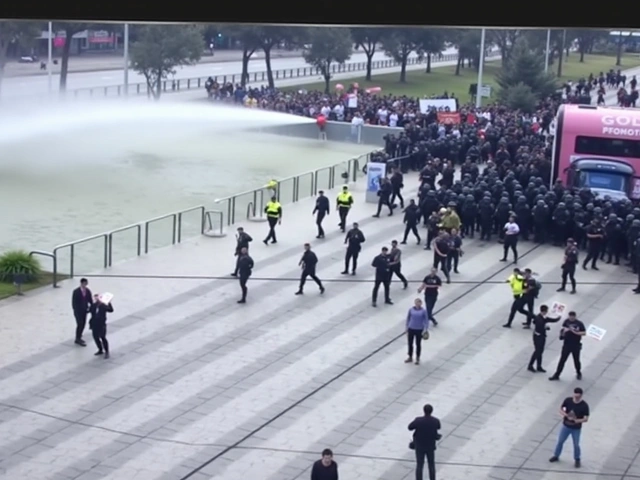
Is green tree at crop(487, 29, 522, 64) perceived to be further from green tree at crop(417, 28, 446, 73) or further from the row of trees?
green tree at crop(417, 28, 446, 73)

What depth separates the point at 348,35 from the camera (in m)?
64.8

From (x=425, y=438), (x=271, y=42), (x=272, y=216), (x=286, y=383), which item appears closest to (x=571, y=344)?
(x=286, y=383)

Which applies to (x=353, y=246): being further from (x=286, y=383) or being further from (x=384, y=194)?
(x=286, y=383)

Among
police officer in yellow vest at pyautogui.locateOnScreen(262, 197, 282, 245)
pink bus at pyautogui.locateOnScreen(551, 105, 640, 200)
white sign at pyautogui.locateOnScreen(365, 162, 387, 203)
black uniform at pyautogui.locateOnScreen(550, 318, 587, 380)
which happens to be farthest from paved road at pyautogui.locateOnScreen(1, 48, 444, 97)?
black uniform at pyautogui.locateOnScreen(550, 318, 587, 380)

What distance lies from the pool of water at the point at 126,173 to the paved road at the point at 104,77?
11320 millimetres

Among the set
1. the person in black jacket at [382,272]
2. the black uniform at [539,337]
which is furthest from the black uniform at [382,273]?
the black uniform at [539,337]

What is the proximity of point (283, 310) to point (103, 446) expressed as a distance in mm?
7129

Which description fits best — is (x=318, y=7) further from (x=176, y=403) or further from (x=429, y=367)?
(x=429, y=367)

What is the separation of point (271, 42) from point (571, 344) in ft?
155

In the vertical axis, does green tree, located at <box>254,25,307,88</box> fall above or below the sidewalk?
above

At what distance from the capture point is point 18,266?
2447 cm

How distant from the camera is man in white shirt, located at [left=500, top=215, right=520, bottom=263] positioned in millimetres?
27047

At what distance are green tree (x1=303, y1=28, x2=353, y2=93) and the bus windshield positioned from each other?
103 feet

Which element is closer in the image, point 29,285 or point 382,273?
point 382,273
